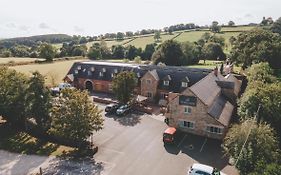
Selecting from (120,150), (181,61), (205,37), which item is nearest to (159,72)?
(120,150)

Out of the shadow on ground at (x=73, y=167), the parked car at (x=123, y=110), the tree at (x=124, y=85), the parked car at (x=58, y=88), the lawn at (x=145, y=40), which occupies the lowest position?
the shadow on ground at (x=73, y=167)

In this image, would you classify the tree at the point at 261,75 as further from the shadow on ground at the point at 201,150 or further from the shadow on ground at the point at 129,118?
the shadow on ground at the point at 129,118

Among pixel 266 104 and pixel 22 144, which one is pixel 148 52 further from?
pixel 266 104

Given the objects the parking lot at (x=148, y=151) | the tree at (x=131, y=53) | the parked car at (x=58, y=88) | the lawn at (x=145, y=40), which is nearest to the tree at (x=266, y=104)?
the parking lot at (x=148, y=151)

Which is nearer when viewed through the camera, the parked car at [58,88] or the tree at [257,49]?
the parked car at [58,88]

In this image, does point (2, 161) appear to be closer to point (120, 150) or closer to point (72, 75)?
point (120, 150)

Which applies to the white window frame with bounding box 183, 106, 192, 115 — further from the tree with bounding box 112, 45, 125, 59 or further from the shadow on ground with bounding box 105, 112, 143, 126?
the tree with bounding box 112, 45, 125, 59

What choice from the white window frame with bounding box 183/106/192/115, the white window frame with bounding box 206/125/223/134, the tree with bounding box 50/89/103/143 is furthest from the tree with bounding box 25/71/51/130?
the white window frame with bounding box 206/125/223/134
